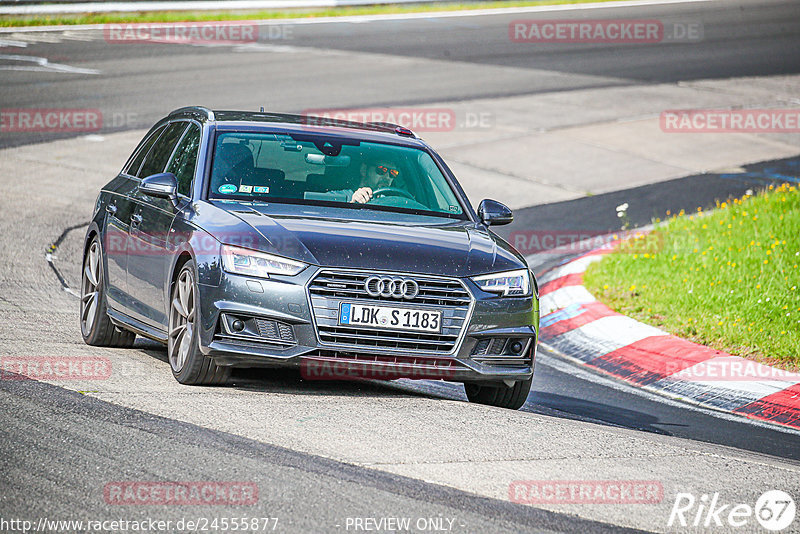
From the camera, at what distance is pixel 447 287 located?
6926 mm

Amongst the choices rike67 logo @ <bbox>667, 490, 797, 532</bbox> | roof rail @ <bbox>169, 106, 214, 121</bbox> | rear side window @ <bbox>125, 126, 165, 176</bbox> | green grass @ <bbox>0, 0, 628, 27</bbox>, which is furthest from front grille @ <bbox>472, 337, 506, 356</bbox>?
green grass @ <bbox>0, 0, 628, 27</bbox>

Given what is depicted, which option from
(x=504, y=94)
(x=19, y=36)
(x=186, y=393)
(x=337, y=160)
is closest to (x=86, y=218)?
(x=337, y=160)

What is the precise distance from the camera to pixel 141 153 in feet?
30.2

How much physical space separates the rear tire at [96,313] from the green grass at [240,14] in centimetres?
2150

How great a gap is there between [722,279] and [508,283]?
15.2ft

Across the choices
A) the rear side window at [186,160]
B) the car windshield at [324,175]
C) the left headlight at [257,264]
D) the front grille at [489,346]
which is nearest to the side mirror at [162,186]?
the rear side window at [186,160]

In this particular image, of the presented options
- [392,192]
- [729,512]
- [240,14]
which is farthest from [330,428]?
[240,14]

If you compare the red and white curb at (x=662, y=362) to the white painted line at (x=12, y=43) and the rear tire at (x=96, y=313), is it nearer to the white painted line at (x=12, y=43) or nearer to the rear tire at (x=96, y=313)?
the rear tire at (x=96, y=313)

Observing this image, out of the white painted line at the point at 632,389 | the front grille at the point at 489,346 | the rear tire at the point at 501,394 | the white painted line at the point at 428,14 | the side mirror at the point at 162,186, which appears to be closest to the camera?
the front grille at the point at 489,346

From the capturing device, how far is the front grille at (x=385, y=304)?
6.76 meters

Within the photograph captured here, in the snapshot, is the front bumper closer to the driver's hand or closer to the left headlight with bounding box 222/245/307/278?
the left headlight with bounding box 222/245/307/278

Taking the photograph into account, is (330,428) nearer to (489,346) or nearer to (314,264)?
(314,264)

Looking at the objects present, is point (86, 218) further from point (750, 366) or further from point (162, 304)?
point (750, 366)

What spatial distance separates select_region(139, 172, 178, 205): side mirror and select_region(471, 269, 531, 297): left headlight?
2.01 metres
